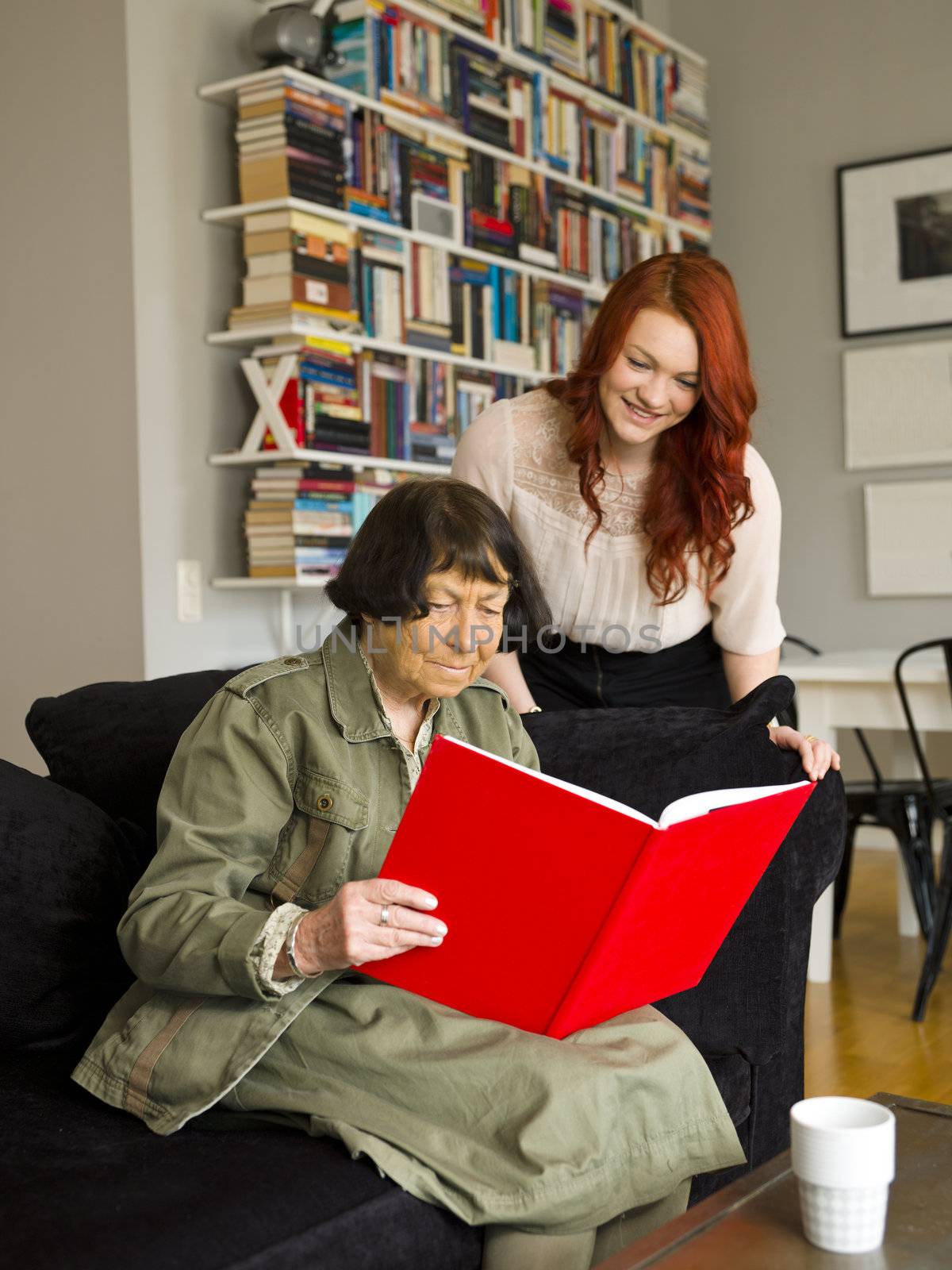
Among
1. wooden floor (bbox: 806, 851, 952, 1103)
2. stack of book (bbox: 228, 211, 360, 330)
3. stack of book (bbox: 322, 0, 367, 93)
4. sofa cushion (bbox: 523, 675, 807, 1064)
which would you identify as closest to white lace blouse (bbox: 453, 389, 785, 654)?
sofa cushion (bbox: 523, 675, 807, 1064)

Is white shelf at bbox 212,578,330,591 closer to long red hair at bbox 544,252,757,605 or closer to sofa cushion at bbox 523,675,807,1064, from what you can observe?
long red hair at bbox 544,252,757,605

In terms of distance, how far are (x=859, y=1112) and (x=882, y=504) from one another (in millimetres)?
3986

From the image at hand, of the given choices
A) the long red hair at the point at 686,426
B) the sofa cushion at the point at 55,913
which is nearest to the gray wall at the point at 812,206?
the long red hair at the point at 686,426

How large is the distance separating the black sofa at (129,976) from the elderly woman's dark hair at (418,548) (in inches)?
16.9

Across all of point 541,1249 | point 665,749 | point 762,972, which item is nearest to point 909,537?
point 665,749

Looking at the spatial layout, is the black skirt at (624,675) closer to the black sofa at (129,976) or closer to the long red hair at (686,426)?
the long red hair at (686,426)

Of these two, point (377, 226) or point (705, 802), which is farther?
point (377, 226)

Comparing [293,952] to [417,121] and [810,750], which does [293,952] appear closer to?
[810,750]

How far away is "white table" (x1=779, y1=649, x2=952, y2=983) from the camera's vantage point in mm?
3184

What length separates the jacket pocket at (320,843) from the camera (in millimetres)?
1353

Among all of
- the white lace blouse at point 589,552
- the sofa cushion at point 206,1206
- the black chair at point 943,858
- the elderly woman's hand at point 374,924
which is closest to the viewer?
the sofa cushion at point 206,1206

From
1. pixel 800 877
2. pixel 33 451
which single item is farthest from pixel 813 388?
pixel 800 877

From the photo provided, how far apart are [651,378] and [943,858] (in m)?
1.57

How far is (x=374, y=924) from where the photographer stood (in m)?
1.17
